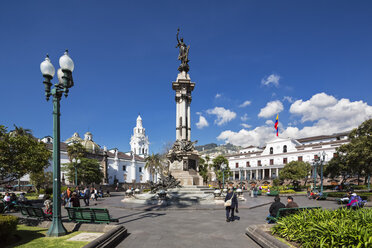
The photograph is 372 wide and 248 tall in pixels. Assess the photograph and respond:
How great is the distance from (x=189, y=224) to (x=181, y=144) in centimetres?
1090

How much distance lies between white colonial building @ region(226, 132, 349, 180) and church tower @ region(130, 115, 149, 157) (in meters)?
44.2

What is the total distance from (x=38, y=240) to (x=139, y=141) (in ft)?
312

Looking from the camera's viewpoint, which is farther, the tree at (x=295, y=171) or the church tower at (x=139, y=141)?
the church tower at (x=139, y=141)

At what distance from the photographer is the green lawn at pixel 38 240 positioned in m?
6.13

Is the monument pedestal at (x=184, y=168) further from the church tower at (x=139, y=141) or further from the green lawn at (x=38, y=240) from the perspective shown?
the church tower at (x=139, y=141)

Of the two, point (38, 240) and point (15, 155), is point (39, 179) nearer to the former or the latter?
point (15, 155)

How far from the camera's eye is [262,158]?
6706 cm

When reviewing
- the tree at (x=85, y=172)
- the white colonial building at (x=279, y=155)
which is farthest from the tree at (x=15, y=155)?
the white colonial building at (x=279, y=155)

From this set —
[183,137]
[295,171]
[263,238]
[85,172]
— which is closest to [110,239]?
[263,238]

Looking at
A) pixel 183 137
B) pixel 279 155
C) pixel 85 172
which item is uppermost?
pixel 183 137

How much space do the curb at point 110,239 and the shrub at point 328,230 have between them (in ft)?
15.7

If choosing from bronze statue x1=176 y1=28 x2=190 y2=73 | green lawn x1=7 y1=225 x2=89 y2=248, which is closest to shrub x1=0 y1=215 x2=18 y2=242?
green lawn x1=7 y1=225 x2=89 y2=248

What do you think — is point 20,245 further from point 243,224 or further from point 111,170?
point 111,170

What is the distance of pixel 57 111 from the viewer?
24.4 ft
